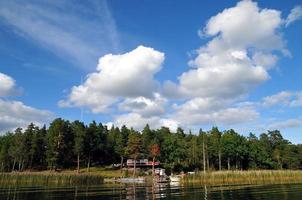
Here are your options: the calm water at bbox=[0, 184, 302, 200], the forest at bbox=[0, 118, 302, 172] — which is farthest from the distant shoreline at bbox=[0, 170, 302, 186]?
the forest at bbox=[0, 118, 302, 172]

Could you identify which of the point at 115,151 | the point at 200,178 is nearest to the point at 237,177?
the point at 200,178

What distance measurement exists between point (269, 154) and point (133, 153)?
67.5m

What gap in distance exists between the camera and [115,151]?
138625 mm

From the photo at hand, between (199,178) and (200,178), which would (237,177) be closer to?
(200,178)

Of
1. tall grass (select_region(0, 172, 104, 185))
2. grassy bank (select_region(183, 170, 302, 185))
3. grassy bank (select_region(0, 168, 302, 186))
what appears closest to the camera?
tall grass (select_region(0, 172, 104, 185))

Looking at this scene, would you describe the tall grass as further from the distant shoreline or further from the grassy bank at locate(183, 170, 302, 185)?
the grassy bank at locate(183, 170, 302, 185)

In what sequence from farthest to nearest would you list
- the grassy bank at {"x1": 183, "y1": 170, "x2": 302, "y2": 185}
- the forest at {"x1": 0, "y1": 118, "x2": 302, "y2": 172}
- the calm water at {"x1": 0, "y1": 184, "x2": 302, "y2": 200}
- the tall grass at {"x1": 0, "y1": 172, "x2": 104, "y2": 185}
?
the forest at {"x1": 0, "y1": 118, "x2": 302, "y2": 172} → the grassy bank at {"x1": 183, "y1": 170, "x2": 302, "y2": 185} → the tall grass at {"x1": 0, "y1": 172, "x2": 104, "y2": 185} → the calm water at {"x1": 0, "y1": 184, "x2": 302, "y2": 200}

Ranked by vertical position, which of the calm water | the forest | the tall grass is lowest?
the calm water

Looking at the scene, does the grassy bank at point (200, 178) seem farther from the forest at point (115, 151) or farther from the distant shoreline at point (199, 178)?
the forest at point (115, 151)

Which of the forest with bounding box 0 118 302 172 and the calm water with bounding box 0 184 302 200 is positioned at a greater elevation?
the forest with bounding box 0 118 302 172

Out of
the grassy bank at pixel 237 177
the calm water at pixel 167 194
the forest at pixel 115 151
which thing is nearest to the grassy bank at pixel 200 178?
the grassy bank at pixel 237 177

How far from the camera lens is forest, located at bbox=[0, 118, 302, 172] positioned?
121m

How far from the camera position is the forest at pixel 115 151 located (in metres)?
121

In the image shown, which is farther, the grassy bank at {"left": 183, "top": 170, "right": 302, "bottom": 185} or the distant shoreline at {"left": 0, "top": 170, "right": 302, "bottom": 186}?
the grassy bank at {"left": 183, "top": 170, "right": 302, "bottom": 185}
